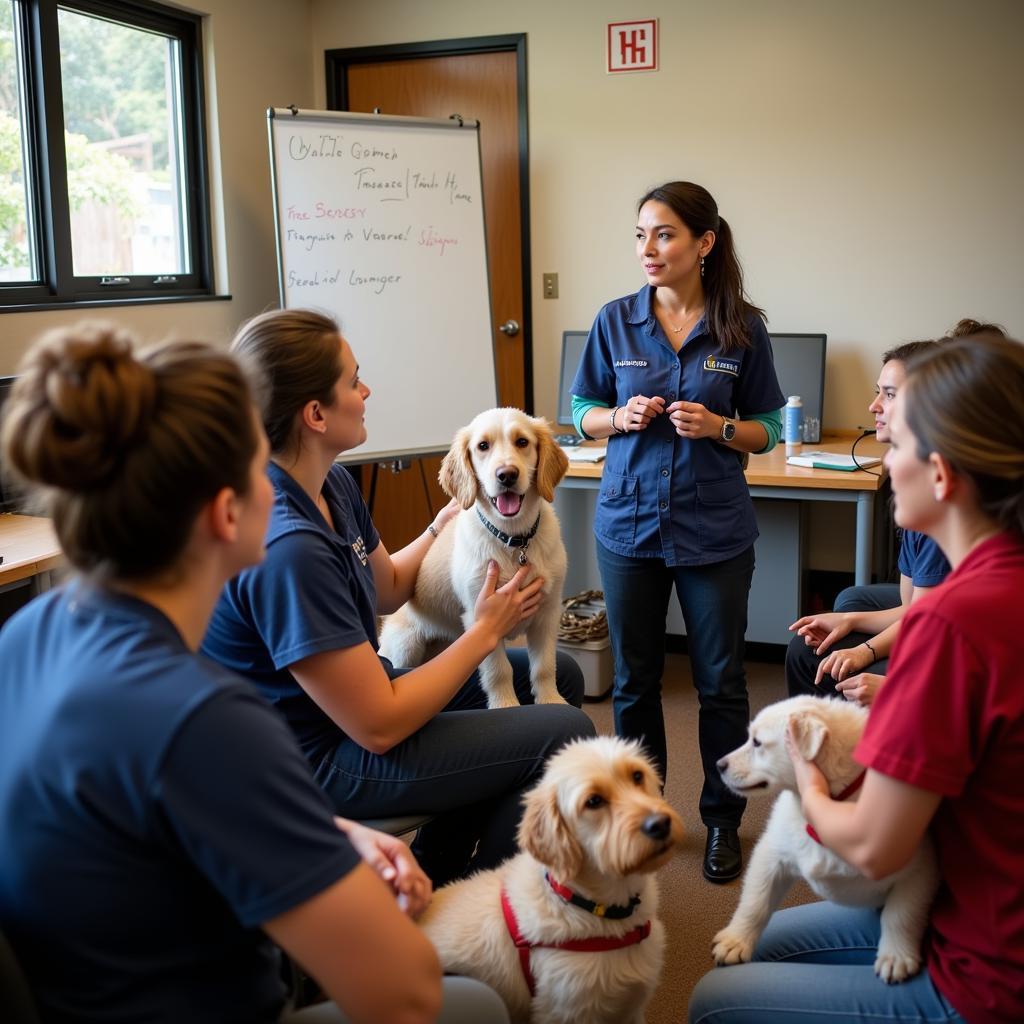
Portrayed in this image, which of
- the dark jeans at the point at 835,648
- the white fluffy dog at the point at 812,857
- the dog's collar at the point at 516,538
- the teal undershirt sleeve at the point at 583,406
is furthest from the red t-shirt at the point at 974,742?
the teal undershirt sleeve at the point at 583,406

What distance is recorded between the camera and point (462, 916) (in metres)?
1.57

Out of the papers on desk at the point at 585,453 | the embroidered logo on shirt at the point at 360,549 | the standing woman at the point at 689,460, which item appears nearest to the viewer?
the embroidered logo on shirt at the point at 360,549

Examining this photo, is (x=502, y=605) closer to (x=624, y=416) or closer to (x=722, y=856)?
(x=624, y=416)

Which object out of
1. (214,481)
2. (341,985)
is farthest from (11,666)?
(341,985)

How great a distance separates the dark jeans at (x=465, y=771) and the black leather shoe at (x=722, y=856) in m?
0.85

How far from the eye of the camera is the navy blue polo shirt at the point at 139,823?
2.94 ft

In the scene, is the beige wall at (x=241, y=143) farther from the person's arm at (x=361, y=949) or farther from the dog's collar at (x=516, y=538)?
the person's arm at (x=361, y=949)

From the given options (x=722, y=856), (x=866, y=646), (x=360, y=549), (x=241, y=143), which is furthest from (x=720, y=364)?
(x=241, y=143)

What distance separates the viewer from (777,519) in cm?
398

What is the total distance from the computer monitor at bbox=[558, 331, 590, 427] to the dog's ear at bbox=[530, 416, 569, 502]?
7.45ft

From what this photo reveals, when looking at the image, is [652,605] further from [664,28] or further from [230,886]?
[664,28]

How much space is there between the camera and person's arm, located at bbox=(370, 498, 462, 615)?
227 cm

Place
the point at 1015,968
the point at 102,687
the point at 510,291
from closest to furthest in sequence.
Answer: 1. the point at 102,687
2. the point at 1015,968
3. the point at 510,291

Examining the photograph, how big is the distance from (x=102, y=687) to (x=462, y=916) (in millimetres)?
843
